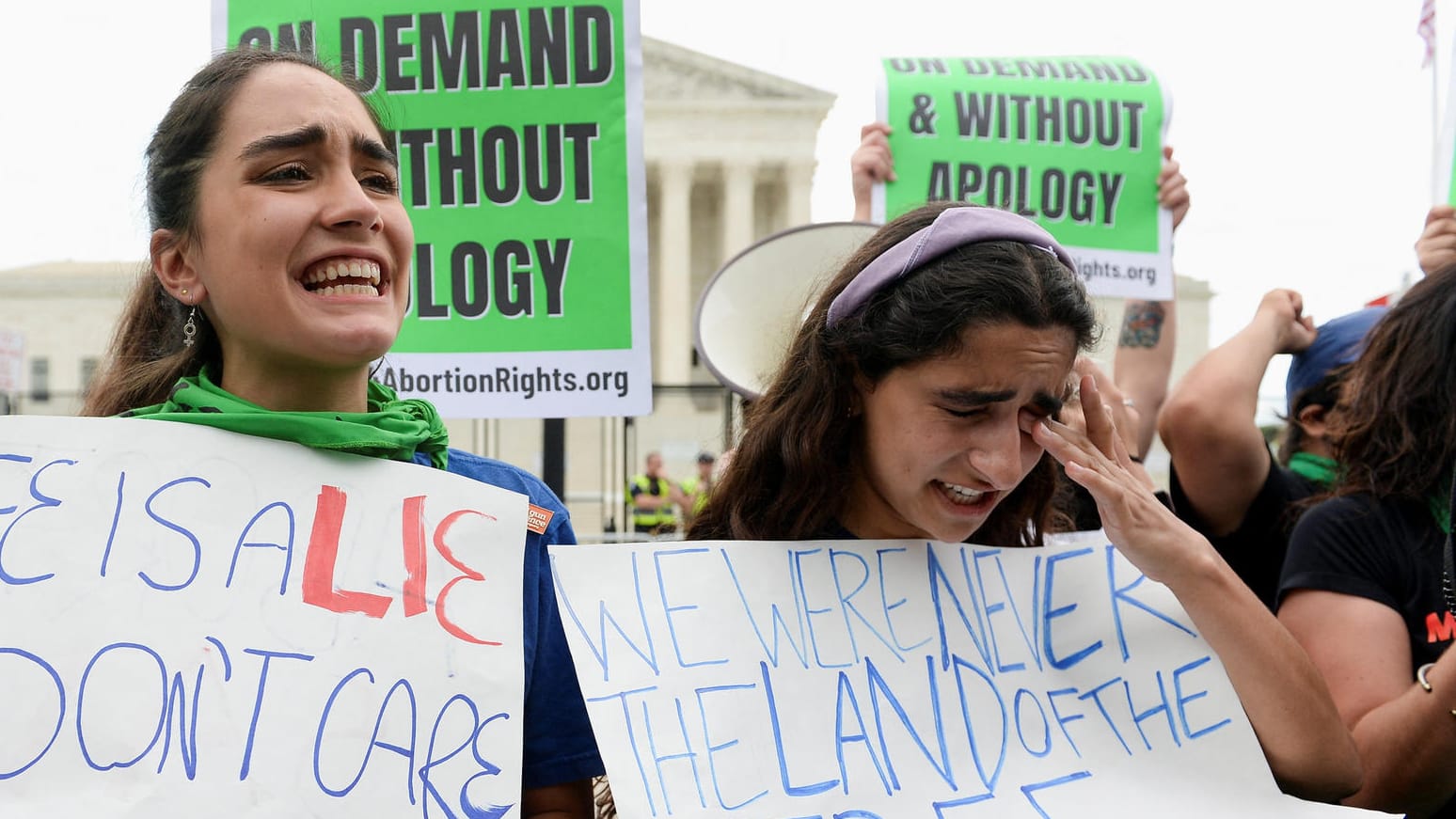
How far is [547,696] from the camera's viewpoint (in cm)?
162

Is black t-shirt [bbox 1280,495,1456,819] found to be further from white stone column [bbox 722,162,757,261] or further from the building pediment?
the building pediment

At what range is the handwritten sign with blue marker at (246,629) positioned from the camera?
1.38 metres

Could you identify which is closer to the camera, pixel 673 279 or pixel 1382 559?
pixel 1382 559

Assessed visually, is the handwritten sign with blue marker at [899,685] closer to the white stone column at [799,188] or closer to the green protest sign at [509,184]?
the green protest sign at [509,184]

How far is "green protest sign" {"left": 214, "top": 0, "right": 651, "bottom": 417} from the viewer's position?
281 centimetres

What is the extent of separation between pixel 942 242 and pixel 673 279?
37.6 metres

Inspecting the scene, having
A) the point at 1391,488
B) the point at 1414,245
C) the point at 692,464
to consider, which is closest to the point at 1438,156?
the point at 1414,245

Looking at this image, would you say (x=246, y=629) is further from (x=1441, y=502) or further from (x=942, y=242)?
(x=1441, y=502)

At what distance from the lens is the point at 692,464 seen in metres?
25.0

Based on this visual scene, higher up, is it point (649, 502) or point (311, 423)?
point (311, 423)

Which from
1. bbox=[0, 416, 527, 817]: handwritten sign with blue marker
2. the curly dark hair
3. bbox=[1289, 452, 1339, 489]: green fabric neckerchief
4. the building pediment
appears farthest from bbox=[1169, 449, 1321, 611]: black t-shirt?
the building pediment

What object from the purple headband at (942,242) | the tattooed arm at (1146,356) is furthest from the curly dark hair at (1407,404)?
the tattooed arm at (1146,356)

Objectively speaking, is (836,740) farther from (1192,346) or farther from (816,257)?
(1192,346)

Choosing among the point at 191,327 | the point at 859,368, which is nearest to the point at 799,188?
the point at 859,368
